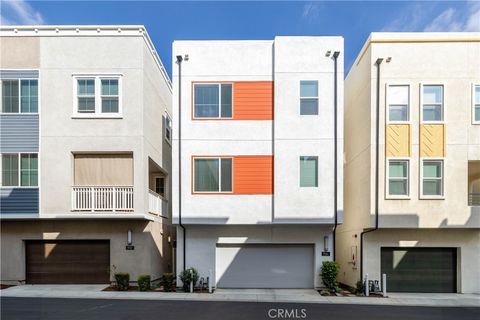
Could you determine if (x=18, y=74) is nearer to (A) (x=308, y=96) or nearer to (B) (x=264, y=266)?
(A) (x=308, y=96)

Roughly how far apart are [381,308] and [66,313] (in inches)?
369

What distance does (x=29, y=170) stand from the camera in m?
12.4

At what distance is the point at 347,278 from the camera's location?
13.5m

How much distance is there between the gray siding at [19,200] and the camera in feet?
39.6

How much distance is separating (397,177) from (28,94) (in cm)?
1449

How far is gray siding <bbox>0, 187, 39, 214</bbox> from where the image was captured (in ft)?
39.6

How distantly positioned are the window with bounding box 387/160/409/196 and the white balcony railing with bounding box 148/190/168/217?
30.6 feet

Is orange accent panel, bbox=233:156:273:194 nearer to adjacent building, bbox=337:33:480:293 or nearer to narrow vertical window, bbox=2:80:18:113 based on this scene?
adjacent building, bbox=337:33:480:293

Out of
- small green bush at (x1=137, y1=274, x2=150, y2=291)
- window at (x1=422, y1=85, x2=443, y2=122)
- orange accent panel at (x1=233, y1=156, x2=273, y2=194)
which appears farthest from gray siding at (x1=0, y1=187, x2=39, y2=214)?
window at (x1=422, y1=85, x2=443, y2=122)

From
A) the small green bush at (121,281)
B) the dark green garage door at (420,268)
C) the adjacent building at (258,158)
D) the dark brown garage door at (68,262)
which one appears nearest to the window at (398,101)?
the adjacent building at (258,158)

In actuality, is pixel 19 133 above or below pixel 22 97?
below

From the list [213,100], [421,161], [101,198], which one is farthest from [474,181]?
[101,198]

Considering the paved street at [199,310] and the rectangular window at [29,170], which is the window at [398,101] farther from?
the rectangular window at [29,170]

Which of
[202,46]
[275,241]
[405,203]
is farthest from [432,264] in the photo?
[202,46]
